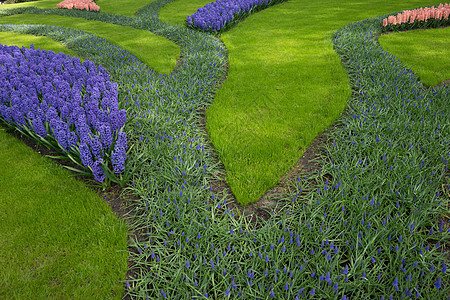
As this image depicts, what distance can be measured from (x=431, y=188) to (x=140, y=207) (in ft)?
11.4

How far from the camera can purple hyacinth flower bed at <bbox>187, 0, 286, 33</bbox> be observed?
10.2m

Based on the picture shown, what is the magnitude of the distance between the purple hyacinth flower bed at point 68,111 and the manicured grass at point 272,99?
1.64m

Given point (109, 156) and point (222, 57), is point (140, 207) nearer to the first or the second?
point (109, 156)

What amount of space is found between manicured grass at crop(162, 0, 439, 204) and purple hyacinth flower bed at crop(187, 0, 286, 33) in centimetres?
47

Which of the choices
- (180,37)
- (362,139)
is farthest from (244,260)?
(180,37)

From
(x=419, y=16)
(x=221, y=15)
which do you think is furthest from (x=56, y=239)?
(x=419, y=16)

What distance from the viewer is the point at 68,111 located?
13.7 ft

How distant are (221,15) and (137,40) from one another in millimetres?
3549

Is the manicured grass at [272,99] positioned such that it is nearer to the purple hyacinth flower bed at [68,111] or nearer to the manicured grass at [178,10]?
the purple hyacinth flower bed at [68,111]

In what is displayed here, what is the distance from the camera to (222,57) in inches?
313

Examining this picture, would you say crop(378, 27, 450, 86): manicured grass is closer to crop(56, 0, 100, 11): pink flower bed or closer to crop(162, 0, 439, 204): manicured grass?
crop(162, 0, 439, 204): manicured grass

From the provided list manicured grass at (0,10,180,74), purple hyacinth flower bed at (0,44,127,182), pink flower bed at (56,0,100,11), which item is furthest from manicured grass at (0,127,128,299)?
pink flower bed at (56,0,100,11)

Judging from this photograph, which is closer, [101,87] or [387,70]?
[101,87]

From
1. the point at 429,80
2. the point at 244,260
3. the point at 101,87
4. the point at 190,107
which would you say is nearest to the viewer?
the point at 244,260
